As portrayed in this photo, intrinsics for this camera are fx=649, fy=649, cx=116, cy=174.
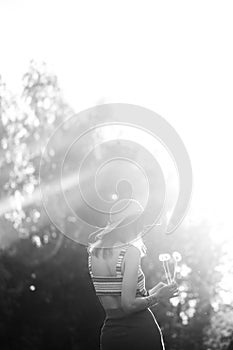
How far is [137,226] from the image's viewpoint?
367cm

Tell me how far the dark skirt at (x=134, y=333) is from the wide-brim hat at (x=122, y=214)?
0.50 metres

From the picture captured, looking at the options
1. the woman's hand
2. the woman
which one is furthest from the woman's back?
the woman's hand

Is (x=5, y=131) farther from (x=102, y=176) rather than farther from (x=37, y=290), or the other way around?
(x=102, y=176)

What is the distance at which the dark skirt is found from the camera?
143 inches

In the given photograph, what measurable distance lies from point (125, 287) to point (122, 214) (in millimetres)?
410

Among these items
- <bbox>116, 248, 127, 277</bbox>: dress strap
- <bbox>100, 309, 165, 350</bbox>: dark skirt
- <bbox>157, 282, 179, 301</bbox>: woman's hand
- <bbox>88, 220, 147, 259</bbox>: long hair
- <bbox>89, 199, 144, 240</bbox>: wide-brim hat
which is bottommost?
<bbox>100, 309, 165, 350</bbox>: dark skirt

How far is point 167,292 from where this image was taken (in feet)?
12.1

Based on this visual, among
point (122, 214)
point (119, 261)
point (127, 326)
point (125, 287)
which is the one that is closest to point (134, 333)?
point (127, 326)

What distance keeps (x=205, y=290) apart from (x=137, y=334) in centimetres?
3148

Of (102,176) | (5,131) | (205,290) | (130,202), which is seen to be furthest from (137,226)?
(205,290)

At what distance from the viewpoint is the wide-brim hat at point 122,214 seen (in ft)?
12.1

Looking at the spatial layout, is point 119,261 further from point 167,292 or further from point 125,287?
point 167,292

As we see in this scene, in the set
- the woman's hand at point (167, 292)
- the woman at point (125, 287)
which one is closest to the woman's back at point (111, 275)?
the woman at point (125, 287)

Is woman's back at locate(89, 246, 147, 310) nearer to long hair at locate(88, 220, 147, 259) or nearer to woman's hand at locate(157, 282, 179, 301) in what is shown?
long hair at locate(88, 220, 147, 259)
